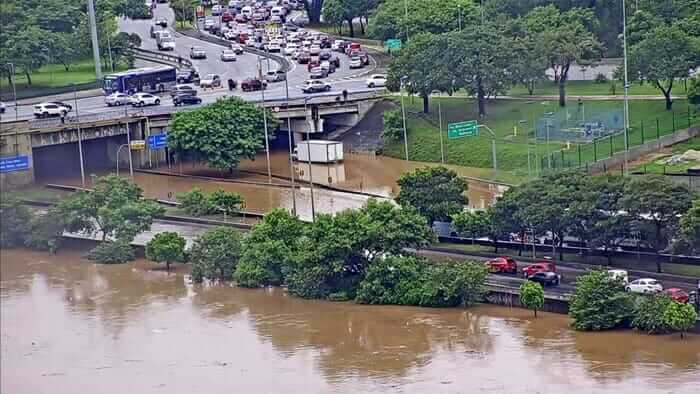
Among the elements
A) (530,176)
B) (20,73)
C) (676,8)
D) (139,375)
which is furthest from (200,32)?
(139,375)

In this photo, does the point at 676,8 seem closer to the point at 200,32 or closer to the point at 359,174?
the point at 359,174

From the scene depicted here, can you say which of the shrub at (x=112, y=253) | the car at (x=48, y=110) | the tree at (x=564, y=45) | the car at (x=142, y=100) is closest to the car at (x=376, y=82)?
the tree at (x=564, y=45)

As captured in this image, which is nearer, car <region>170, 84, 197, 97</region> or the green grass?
the green grass

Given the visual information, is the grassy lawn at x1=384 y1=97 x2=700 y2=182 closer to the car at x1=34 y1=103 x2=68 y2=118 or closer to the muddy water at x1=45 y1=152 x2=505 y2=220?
the muddy water at x1=45 y1=152 x2=505 y2=220

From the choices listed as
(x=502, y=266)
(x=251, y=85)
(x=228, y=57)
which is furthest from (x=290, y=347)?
(x=228, y=57)

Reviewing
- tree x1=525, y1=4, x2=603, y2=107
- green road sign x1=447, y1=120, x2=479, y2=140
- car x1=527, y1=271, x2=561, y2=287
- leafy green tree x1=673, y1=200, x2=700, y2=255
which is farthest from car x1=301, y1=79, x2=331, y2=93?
leafy green tree x1=673, y1=200, x2=700, y2=255

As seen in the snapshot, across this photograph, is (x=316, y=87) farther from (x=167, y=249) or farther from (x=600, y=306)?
(x=600, y=306)
